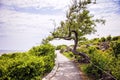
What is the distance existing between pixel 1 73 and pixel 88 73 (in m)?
7.74

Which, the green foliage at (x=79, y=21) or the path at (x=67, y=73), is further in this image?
the green foliage at (x=79, y=21)

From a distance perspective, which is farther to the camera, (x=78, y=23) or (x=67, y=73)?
(x=78, y=23)

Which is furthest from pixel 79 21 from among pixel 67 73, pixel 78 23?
pixel 67 73

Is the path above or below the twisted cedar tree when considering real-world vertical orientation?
below

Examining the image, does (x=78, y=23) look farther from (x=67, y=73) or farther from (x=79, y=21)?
(x=67, y=73)

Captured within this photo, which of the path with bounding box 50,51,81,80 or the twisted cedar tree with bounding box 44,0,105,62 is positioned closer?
the path with bounding box 50,51,81,80

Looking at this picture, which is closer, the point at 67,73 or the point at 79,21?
the point at 67,73

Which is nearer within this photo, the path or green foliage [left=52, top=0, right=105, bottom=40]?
the path

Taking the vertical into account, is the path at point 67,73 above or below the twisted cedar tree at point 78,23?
below

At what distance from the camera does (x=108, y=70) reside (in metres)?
12.3

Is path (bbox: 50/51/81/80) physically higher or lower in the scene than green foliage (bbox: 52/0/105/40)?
lower

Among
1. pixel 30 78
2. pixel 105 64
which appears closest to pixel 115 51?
pixel 105 64

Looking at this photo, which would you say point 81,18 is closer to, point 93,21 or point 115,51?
point 93,21

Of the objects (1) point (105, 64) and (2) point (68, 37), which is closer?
(1) point (105, 64)
